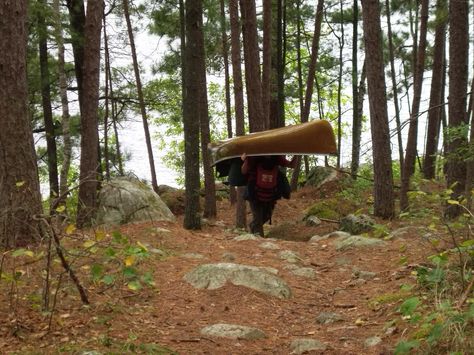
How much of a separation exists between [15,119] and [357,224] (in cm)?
637

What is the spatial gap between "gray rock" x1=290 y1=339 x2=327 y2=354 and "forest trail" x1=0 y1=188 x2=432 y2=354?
0.05 feet

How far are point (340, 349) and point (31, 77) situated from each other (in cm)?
1273

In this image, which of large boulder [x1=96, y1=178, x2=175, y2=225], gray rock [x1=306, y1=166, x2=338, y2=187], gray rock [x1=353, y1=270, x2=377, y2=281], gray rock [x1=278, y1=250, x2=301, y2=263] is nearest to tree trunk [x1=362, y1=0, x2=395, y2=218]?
gray rock [x1=278, y1=250, x2=301, y2=263]

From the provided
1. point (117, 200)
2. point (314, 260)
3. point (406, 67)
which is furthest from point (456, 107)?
point (406, 67)

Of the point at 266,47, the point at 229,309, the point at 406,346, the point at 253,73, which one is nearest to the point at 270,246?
the point at 229,309

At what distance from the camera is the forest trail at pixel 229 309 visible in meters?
4.02

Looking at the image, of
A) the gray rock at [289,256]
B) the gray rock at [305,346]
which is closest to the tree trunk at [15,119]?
the gray rock at [305,346]

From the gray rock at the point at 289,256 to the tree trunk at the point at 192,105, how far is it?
2.87 m

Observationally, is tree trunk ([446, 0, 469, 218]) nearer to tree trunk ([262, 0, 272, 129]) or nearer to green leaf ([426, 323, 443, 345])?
tree trunk ([262, 0, 272, 129])

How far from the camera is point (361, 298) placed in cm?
562

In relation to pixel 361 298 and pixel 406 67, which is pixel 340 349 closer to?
pixel 361 298

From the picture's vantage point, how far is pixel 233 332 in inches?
176

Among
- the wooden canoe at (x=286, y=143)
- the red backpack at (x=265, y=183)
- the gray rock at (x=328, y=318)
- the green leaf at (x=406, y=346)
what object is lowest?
the gray rock at (x=328, y=318)

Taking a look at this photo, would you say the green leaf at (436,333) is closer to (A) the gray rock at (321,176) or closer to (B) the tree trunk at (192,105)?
(B) the tree trunk at (192,105)
